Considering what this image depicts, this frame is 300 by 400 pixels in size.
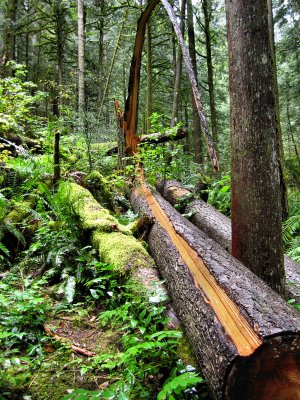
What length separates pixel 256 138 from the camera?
3559 mm

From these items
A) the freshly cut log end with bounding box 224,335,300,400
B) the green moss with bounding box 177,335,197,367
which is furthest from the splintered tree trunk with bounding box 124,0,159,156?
the freshly cut log end with bounding box 224,335,300,400

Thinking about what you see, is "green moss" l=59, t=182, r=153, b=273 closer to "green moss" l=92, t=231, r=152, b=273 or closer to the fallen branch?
"green moss" l=92, t=231, r=152, b=273

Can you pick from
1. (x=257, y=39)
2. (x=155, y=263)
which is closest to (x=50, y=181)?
(x=155, y=263)

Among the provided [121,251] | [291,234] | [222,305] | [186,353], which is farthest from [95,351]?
[291,234]

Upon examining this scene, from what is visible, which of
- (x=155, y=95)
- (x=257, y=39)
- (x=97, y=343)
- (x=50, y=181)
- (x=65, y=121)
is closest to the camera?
(x=97, y=343)

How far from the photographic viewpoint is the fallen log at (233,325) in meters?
2.06

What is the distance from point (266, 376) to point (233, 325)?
39 centimetres

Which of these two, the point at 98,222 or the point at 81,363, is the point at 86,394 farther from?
the point at 98,222

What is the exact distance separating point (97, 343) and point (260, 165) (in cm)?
245

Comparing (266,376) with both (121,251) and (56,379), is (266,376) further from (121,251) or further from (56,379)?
(121,251)

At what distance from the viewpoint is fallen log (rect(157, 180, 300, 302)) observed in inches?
160

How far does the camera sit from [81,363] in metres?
2.86

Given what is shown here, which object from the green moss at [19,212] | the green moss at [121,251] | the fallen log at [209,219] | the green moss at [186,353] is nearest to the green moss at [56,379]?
the green moss at [186,353]

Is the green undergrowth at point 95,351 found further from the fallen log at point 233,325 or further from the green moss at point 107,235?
the green moss at point 107,235
